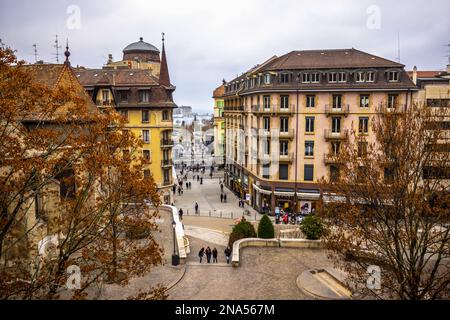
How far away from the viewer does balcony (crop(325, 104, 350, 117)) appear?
145ft

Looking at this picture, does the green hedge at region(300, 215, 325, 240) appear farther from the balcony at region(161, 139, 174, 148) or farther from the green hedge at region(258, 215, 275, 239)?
the balcony at region(161, 139, 174, 148)

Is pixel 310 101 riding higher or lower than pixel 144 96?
lower

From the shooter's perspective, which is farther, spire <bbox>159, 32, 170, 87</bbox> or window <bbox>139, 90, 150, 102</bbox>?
spire <bbox>159, 32, 170, 87</bbox>

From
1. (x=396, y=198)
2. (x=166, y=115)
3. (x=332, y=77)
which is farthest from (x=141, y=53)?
(x=396, y=198)

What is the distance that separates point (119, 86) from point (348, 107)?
85.0 ft

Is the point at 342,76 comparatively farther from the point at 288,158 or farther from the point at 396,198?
the point at 396,198

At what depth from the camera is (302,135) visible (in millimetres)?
45781

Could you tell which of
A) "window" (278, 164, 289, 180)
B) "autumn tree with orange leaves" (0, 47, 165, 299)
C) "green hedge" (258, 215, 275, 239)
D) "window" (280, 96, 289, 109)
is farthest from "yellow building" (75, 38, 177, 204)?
"autumn tree with orange leaves" (0, 47, 165, 299)

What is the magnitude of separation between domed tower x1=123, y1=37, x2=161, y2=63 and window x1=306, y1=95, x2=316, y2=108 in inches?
1665

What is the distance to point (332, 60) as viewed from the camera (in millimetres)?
46094

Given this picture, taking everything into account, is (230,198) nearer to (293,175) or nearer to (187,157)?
(293,175)

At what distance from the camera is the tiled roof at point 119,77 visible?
48.2 m

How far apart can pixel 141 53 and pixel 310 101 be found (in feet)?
147

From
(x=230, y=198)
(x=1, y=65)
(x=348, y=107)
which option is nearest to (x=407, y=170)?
(x=1, y=65)
